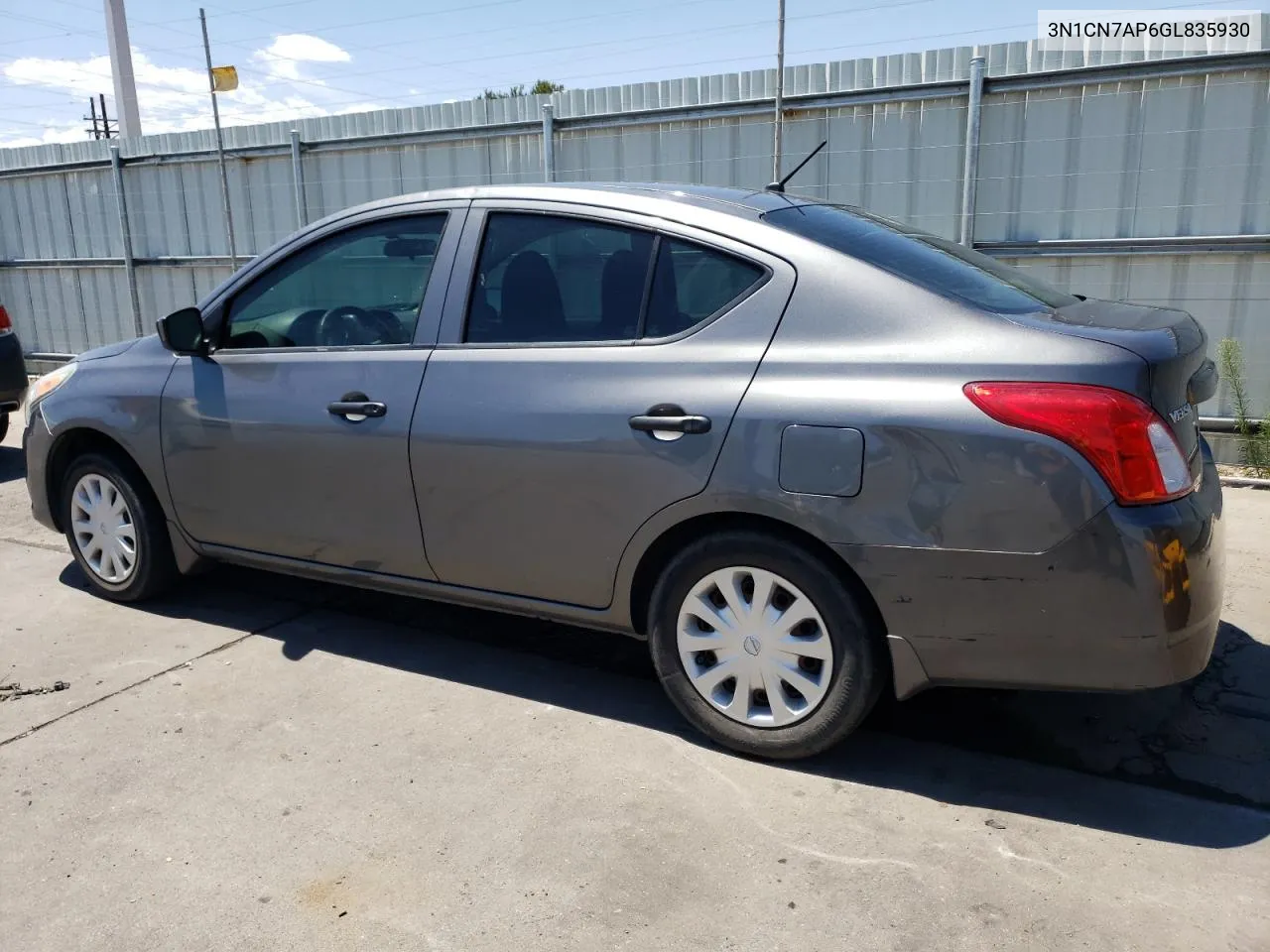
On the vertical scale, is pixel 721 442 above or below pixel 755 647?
above

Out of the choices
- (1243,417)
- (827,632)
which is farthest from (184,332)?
(1243,417)

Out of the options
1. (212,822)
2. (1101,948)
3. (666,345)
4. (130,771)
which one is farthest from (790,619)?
(130,771)

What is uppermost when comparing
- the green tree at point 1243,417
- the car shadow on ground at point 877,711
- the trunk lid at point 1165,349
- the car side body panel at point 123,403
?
the trunk lid at point 1165,349

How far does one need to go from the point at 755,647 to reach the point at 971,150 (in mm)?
5393

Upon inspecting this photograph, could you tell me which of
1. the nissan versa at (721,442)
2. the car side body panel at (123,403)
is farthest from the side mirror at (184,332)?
the car side body panel at (123,403)

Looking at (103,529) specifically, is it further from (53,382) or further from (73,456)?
(53,382)

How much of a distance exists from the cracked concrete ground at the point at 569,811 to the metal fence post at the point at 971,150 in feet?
13.1

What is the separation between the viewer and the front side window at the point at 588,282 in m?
3.16

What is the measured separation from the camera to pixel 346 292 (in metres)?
3.86

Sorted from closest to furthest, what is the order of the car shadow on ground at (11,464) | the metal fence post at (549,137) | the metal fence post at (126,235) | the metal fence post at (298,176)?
1. the car shadow on ground at (11,464)
2. the metal fence post at (549,137)
3. the metal fence post at (298,176)
4. the metal fence post at (126,235)

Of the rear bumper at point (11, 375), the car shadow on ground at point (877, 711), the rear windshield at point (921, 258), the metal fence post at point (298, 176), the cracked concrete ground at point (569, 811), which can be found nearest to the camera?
the cracked concrete ground at point (569, 811)

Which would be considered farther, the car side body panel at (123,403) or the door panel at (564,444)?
the car side body panel at (123,403)

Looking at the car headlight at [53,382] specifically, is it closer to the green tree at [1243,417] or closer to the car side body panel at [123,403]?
the car side body panel at [123,403]

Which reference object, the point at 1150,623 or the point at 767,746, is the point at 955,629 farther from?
the point at 767,746
